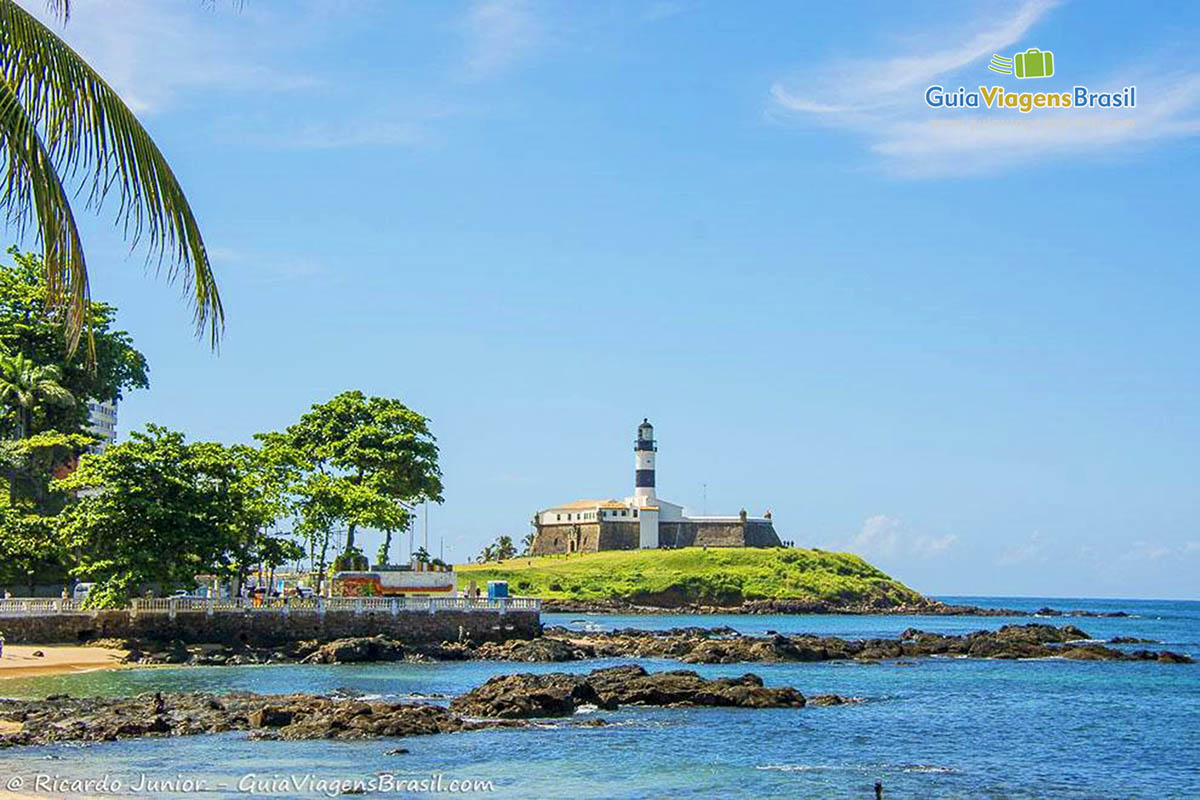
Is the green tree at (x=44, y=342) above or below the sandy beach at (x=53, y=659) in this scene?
above

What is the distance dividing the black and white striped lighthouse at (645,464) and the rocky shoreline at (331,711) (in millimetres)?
121345

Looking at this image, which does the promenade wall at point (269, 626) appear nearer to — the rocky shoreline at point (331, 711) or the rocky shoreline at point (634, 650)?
the rocky shoreline at point (634, 650)

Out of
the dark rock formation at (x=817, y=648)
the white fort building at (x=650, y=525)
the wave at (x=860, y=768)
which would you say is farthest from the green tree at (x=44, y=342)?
the white fort building at (x=650, y=525)

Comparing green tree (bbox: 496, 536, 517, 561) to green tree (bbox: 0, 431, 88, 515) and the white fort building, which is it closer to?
the white fort building

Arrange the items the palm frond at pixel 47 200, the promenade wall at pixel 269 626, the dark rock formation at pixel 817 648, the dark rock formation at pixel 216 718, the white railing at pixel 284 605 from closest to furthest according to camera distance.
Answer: the palm frond at pixel 47 200 < the dark rock formation at pixel 216 718 < the promenade wall at pixel 269 626 < the white railing at pixel 284 605 < the dark rock formation at pixel 817 648

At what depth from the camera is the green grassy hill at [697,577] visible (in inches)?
5699

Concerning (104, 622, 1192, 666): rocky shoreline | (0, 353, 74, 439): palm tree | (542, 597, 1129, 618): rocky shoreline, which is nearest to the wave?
(104, 622, 1192, 666): rocky shoreline

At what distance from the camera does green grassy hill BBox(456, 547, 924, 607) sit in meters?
145

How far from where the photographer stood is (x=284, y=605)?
61.4 meters

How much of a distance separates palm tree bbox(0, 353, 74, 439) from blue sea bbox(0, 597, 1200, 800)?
20.1 m

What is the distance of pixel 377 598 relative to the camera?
63281 millimetres

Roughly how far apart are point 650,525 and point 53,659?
117 metres

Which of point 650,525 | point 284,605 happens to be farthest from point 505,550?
point 284,605

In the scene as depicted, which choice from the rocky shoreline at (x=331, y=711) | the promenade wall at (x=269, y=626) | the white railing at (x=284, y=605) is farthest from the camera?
the white railing at (x=284, y=605)
